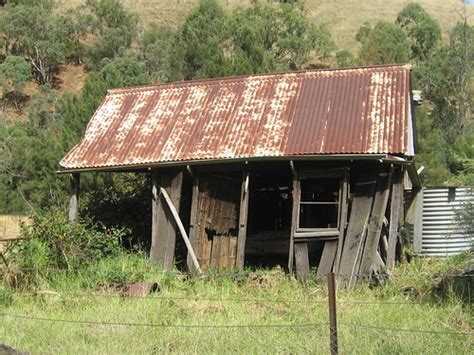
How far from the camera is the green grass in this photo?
677cm

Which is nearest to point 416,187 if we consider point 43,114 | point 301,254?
point 301,254

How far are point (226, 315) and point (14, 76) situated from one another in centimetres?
4320

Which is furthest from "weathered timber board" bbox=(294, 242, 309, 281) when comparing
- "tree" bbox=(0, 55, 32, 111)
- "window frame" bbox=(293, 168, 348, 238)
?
"tree" bbox=(0, 55, 32, 111)

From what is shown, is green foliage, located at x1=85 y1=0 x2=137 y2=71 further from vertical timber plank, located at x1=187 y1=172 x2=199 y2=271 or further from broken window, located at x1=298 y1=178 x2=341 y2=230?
vertical timber plank, located at x1=187 y1=172 x2=199 y2=271

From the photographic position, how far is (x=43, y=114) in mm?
38594

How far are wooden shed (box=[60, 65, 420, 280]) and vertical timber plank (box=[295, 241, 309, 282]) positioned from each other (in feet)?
0.08

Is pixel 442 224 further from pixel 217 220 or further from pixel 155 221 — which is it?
pixel 155 221

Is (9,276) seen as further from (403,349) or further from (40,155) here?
(40,155)

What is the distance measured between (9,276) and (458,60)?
1216 inches

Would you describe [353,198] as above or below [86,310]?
above

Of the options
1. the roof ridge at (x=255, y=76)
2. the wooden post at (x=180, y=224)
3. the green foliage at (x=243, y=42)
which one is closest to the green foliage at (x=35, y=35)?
the green foliage at (x=243, y=42)

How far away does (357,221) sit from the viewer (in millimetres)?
10758

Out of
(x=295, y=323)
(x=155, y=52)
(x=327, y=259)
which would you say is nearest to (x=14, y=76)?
(x=155, y=52)

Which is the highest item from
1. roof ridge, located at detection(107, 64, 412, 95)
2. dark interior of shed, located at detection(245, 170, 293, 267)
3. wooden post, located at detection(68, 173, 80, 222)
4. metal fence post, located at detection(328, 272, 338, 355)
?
roof ridge, located at detection(107, 64, 412, 95)
